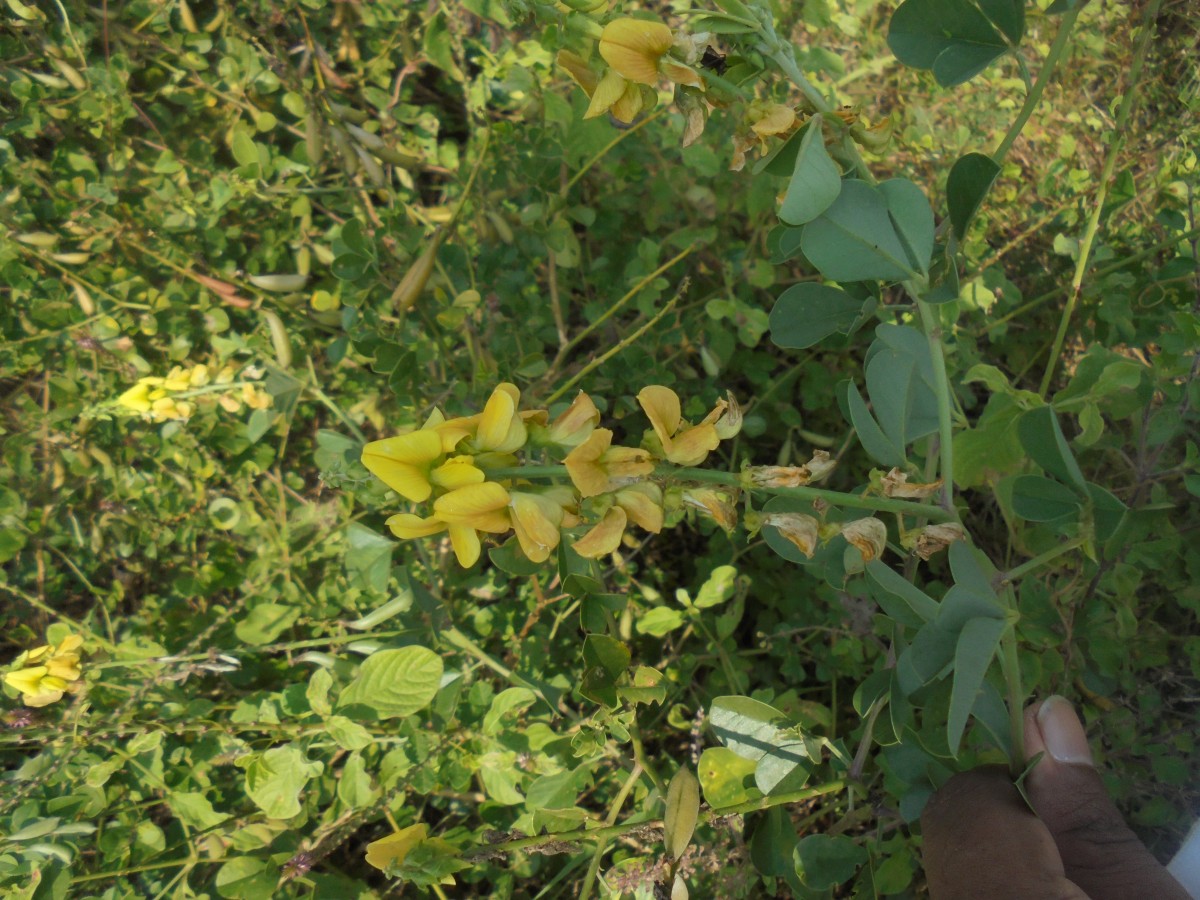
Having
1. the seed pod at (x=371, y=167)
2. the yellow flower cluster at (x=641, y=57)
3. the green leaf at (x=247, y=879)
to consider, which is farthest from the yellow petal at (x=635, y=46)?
the green leaf at (x=247, y=879)

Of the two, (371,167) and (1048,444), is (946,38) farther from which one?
(371,167)

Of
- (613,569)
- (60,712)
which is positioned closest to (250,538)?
(60,712)

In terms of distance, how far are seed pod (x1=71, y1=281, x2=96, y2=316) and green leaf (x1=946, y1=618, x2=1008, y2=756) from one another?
2.15 meters

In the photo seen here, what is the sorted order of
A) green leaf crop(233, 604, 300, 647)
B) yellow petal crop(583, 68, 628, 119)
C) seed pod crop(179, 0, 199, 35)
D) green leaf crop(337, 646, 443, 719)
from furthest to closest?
seed pod crop(179, 0, 199, 35)
green leaf crop(233, 604, 300, 647)
green leaf crop(337, 646, 443, 719)
yellow petal crop(583, 68, 628, 119)

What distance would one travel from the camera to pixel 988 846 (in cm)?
101

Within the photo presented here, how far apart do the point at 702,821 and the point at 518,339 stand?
3.55 feet

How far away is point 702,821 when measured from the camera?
1.23 metres

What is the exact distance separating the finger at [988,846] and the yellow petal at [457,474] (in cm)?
75

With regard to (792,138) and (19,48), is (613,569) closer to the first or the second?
(792,138)

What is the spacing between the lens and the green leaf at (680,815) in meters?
1.13

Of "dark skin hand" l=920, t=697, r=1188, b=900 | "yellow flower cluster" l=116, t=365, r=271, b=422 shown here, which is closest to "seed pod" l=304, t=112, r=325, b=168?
"yellow flower cluster" l=116, t=365, r=271, b=422

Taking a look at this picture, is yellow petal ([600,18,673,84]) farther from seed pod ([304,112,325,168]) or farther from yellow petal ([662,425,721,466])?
seed pod ([304,112,325,168])

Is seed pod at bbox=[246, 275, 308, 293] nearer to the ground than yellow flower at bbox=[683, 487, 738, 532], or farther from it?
nearer to the ground

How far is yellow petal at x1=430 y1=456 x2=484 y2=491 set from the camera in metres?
0.81
